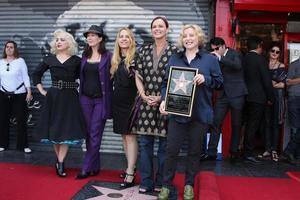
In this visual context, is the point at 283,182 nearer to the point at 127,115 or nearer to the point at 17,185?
the point at 127,115

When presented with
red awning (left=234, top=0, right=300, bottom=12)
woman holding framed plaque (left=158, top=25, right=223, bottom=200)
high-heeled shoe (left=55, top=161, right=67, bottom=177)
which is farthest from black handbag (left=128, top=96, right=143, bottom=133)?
red awning (left=234, top=0, right=300, bottom=12)

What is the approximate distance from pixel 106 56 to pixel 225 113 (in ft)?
7.35

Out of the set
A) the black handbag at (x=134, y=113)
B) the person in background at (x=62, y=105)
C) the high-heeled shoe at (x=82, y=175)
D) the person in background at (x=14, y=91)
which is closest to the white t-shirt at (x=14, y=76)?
the person in background at (x=14, y=91)

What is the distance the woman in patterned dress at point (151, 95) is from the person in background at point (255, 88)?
2.25m

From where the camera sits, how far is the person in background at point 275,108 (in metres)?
7.11

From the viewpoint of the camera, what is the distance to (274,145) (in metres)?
7.16

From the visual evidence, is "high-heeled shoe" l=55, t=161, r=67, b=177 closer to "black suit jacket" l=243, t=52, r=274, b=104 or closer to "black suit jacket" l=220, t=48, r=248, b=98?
"black suit jacket" l=220, t=48, r=248, b=98

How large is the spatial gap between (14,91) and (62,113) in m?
2.02

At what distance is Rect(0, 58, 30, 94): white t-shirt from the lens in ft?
23.6

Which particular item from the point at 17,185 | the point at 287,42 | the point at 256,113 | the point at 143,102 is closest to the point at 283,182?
the point at 256,113

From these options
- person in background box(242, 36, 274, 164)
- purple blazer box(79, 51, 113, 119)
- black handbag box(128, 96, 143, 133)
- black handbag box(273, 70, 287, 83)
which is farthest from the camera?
black handbag box(273, 70, 287, 83)

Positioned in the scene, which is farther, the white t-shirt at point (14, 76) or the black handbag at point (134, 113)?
the white t-shirt at point (14, 76)

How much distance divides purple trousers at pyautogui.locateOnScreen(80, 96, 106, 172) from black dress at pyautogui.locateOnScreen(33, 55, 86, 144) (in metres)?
0.08

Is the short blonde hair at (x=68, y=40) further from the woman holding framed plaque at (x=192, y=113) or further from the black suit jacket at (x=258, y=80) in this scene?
the black suit jacket at (x=258, y=80)
